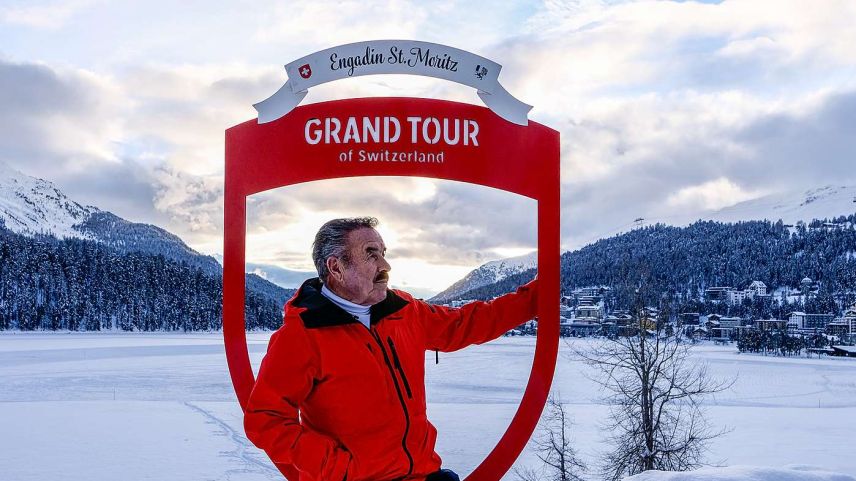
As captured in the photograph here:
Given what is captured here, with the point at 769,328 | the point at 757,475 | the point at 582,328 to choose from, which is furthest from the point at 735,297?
the point at 757,475

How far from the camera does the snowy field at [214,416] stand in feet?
40.7

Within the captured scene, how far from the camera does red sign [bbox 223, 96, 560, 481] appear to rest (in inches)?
125

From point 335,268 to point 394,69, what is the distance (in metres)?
1.11

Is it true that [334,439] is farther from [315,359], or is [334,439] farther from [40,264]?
[40,264]

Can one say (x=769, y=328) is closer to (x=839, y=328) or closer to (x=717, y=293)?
(x=839, y=328)

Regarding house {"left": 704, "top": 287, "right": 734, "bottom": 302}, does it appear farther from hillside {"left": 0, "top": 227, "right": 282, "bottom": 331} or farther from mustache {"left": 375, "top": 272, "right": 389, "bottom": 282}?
mustache {"left": 375, "top": 272, "right": 389, "bottom": 282}

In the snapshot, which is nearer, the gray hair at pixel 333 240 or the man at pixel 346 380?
the man at pixel 346 380

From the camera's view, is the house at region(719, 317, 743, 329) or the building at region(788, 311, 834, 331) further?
the building at region(788, 311, 834, 331)

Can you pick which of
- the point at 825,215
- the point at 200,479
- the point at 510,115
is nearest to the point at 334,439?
the point at 510,115

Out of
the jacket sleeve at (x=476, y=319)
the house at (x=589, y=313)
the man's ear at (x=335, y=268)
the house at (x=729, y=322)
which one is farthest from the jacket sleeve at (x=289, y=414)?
the house at (x=729, y=322)

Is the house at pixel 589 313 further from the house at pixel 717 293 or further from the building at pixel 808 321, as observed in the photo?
the house at pixel 717 293

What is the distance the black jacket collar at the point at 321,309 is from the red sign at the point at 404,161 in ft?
2.41

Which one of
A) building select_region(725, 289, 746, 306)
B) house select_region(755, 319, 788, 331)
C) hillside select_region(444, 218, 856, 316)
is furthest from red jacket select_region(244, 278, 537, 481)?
building select_region(725, 289, 746, 306)

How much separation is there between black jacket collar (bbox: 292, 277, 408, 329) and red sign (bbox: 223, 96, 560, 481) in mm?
734
